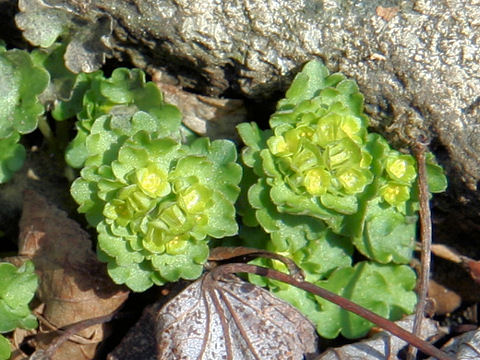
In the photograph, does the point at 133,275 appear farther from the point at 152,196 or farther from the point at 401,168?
the point at 401,168

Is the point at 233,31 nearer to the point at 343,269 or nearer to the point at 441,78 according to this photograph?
the point at 441,78

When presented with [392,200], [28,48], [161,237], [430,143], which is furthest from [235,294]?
[28,48]

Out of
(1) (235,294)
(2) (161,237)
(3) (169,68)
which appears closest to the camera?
(2) (161,237)

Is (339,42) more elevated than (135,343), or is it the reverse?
(339,42)

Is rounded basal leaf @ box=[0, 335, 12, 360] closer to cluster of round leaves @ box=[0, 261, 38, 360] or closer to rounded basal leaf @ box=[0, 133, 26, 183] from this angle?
cluster of round leaves @ box=[0, 261, 38, 360]

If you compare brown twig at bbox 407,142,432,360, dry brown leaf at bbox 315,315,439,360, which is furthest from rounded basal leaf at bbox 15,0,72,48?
dry brown leaf at bbox 315,315,439,360

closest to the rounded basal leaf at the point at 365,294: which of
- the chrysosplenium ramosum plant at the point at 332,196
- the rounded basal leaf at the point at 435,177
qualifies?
the chrysosplenium ramosum plant at the point at 332,196

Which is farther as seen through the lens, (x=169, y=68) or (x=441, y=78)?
(x=169, y=68)
